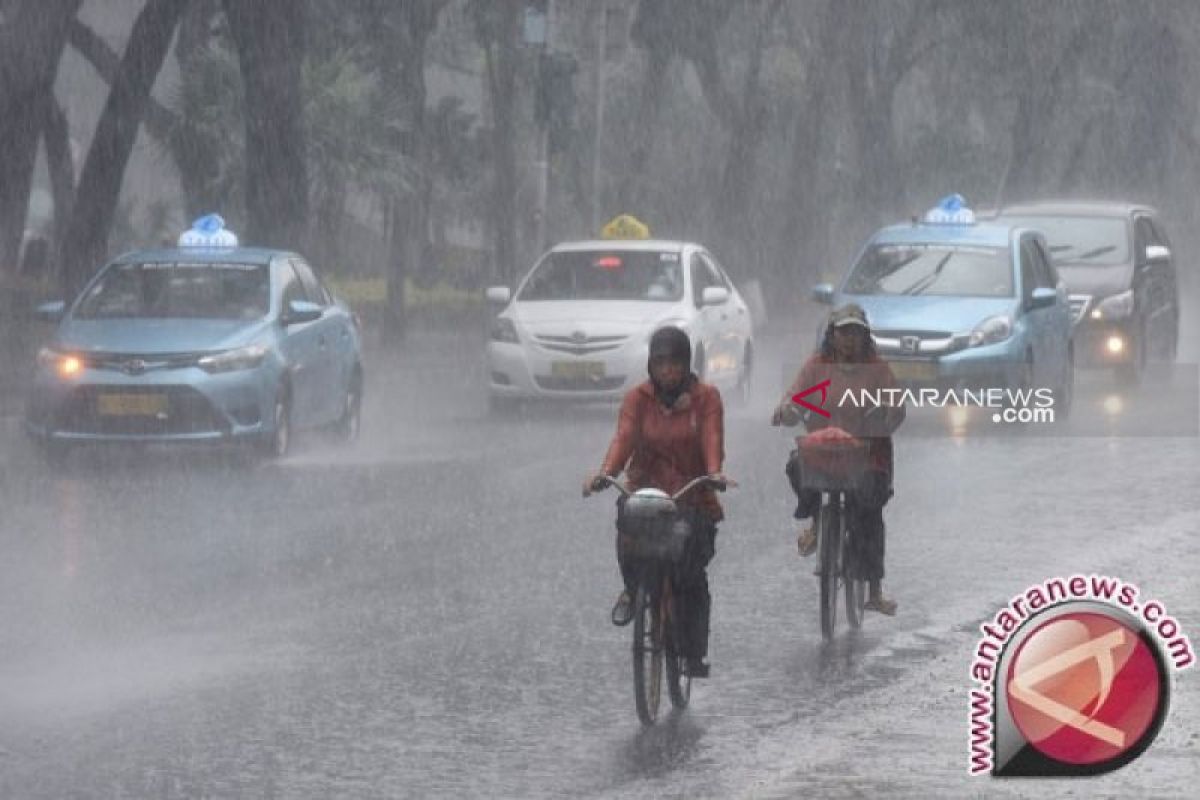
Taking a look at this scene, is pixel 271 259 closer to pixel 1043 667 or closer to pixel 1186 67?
pixel 1043 667

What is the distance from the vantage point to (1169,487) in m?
18.5

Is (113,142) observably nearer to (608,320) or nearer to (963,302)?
(608,320)

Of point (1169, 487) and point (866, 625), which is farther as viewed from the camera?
point (1169, 487)

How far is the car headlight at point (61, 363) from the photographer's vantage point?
19.5 meters

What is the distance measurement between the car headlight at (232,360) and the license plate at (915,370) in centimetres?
519

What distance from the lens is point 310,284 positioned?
2202 cm

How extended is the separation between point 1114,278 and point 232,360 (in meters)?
11.4

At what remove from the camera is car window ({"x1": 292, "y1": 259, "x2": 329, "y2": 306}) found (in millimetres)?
21781

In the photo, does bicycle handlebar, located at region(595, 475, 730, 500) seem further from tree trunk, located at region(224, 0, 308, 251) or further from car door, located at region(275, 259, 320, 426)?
tree trunk, located at region(224, 0, 308, 251)

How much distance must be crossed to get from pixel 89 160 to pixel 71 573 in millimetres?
17499

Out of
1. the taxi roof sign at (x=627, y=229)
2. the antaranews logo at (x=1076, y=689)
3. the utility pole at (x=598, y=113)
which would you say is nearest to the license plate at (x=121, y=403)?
the antaranews logo at (x=1076, y=689)

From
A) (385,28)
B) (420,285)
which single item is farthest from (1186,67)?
(385,28)

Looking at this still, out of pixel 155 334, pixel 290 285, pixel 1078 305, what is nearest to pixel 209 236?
pixel 290 285

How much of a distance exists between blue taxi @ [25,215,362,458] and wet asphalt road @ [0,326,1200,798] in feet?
1.23
